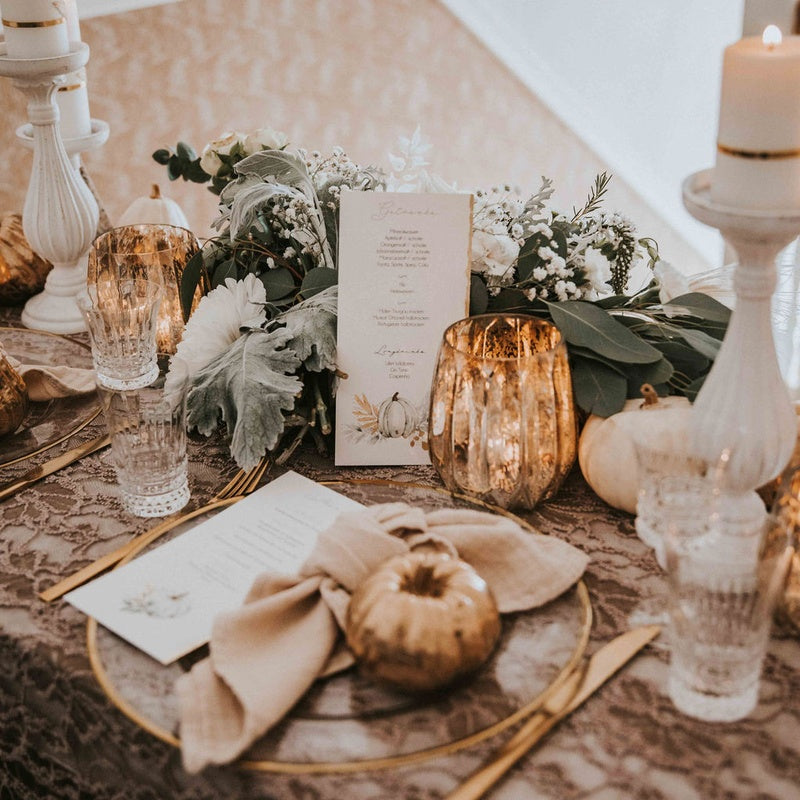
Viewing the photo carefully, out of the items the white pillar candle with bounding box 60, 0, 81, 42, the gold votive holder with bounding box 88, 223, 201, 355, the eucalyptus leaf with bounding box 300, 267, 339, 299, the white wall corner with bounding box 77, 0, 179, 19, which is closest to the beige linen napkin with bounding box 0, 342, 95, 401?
the gold votive holder with bounding box 88, 223, 201, 355

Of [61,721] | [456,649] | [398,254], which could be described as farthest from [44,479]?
[456,649]

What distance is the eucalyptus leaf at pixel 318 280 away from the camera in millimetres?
1152

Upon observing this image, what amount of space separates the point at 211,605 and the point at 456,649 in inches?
9.8

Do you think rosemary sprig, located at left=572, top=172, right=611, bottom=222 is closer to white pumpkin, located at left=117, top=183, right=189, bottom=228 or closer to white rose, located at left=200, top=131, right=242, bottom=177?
white rose, located at left=200, top=131, right=242, bottom=177

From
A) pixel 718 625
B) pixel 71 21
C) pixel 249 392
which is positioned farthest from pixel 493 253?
pixel 71 21

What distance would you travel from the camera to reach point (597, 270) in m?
1.14

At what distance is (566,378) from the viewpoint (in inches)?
38.5

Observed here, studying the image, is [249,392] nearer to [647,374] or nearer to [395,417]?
[395,417]

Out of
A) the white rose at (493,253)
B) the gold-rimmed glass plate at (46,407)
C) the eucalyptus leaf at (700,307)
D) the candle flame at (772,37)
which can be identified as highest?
the candle flame at (772,37)

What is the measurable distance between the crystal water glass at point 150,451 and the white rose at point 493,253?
38cm

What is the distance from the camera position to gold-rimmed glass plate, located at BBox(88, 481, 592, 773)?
27.4 inches

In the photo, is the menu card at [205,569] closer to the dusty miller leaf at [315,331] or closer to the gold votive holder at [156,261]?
the dusty miller leaf at [315,331]

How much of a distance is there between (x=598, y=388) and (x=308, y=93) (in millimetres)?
2139

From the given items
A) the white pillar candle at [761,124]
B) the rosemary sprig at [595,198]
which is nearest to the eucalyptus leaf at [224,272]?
the rosemary sprig at [595,198]
